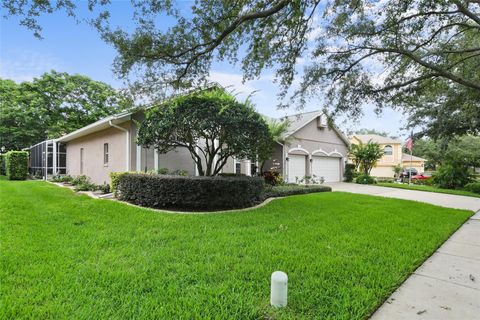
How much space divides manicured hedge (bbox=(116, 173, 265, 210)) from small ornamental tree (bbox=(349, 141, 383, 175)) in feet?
50.5

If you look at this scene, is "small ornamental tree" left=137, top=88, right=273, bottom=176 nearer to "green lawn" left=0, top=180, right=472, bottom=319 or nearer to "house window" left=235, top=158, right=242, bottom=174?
"green lawn" left=0, top=180, right=472, bottom=319

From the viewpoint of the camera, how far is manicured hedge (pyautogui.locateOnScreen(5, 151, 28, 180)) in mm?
17281

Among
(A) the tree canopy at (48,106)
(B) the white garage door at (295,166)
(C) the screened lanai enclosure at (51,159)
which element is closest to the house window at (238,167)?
(B) the white garage door at (295,166)

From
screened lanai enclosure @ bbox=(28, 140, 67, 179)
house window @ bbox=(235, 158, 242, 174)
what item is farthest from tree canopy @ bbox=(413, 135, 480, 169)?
screened lanai enclosure @ bbox=(28, 140, 67, 179)

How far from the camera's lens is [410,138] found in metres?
19.1

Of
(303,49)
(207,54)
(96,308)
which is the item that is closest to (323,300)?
(96,308)

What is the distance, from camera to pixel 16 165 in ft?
57.0

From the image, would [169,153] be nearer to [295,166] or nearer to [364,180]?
[295,166]

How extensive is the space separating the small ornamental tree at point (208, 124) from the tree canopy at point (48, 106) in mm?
20324

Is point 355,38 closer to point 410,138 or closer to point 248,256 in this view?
point 248,256

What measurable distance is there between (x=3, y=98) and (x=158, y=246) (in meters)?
28.3

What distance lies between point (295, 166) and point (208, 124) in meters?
10.8

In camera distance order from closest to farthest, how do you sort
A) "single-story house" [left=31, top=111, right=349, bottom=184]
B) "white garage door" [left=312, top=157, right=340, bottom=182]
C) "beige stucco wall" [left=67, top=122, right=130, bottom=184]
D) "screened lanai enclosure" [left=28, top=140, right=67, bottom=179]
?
"single-story house" [left=31, top=111, right=349, bottom=184]
"beige stucco wall" [left=67, top=122, right=130, bottom=184]
"screened lanai enclosure" [left=28, top=140, right=67, bottom=179]
"white garage door" [left=312, top=157, right=340, bottom=182]

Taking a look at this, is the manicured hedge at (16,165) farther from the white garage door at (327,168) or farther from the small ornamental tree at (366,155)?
the small ornamental tree at (366,155)
